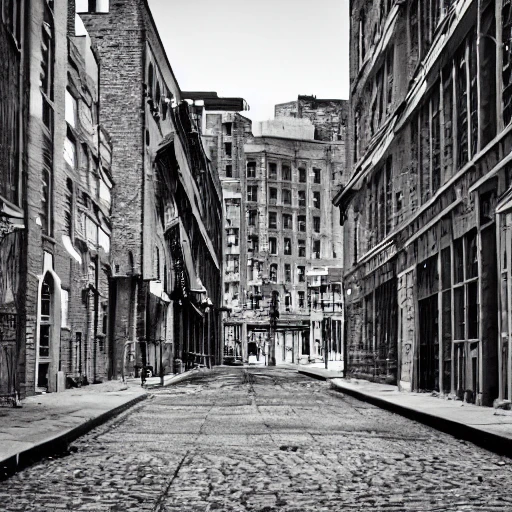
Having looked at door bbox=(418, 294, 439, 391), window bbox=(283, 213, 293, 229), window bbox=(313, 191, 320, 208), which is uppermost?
window bbox=(313, 191, 320, 208)

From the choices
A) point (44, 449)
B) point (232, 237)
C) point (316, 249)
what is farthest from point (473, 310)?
point (316, 249)

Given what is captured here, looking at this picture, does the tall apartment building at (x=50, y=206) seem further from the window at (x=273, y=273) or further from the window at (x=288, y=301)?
the window at (x=273, y=273)

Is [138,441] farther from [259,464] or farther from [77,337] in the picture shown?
[77,337]

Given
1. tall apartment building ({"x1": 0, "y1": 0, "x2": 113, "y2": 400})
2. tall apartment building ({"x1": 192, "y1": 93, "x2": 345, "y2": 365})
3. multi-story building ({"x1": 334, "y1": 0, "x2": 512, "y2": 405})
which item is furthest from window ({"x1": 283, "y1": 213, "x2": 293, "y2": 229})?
tall apartment building ({"x1": 0, "y1": 0, "x2": 113, "y2": 400})

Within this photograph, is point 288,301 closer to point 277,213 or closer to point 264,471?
point 277,213

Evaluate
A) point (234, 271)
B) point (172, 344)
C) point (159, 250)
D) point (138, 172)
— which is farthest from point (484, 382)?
point (234, 271)

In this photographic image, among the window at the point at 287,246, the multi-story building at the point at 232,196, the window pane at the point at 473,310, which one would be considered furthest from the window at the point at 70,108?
the window at the point at 287,246

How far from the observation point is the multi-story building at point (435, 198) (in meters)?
15.4

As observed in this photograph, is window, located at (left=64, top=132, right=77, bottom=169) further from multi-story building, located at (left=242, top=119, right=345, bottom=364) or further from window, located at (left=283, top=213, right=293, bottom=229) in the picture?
window, located at (left=283, top=213, right=293, bottom=229)

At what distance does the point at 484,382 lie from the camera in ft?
50.9

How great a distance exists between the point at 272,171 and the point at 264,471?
10624cm

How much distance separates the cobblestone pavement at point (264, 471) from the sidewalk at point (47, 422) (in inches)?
5.7

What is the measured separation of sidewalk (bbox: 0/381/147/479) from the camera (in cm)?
804

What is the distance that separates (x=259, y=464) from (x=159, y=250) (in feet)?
95.8
